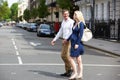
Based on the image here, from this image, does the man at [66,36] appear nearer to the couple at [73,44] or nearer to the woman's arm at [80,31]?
the couple at [73,44]

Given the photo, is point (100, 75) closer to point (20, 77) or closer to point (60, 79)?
point (60, 79)

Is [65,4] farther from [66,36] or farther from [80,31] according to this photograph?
[80,31]

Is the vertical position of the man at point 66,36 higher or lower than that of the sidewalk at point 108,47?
higher

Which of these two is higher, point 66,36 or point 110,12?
point 66,36

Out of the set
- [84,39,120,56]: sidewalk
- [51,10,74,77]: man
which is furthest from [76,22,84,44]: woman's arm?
[84,39,120,56]: sidewalk

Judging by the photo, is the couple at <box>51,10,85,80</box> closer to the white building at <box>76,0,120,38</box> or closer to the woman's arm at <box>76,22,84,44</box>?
the woman's arm at <box>76,22,84,44</box>

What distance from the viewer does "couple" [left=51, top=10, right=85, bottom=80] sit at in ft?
38.3

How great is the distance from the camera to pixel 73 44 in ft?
38.5

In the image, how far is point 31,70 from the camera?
13898 mm

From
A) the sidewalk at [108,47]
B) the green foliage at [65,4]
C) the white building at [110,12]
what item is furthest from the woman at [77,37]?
the green foliage at [65,4]

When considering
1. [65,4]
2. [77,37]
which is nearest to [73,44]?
[77,37]

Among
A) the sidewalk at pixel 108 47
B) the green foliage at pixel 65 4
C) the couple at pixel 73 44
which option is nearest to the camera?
the couple at pixel 73 44

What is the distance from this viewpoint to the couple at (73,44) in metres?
11.7

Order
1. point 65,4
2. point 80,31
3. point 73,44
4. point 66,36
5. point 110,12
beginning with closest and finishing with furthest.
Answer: point 80,31 → point 73,44 → point 66,36 → point 110,12 → point 65,4
